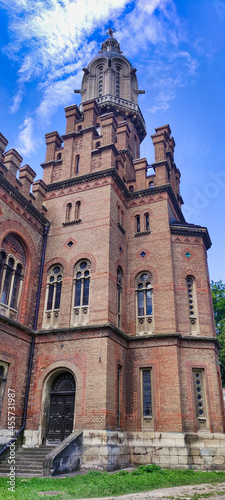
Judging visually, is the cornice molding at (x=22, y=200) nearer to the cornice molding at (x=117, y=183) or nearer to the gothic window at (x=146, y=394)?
the cornice molding at (x=117, y=183)

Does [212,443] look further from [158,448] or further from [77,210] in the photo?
[77,210]

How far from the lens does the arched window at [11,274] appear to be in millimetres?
17172

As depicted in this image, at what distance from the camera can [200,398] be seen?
17.5m

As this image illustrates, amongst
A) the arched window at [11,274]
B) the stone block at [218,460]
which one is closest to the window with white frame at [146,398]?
the stone block at [218,460]

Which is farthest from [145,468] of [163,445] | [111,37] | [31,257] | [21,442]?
[111,37]

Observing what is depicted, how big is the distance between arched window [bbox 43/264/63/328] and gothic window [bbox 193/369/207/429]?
6.98m

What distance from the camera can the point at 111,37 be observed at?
3794cm

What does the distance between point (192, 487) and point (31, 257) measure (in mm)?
12252

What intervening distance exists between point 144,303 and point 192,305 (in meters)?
2.41

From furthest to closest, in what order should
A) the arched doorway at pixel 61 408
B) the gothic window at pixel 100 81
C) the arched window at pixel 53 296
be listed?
1. the gothic window at pixel 100 81
2. the arched window at pixel 53 296
3. the arched doorway at pixel 61 408

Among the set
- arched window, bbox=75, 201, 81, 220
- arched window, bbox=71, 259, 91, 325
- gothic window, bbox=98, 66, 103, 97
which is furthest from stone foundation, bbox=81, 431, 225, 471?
gothic window, bbox=98, 66, 103, 97

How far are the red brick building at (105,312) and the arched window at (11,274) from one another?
6 centimetres

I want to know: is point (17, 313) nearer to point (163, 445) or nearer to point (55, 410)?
point (55, 410)

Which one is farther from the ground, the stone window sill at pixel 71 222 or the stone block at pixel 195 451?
the stone window sill at pixel 71 222
